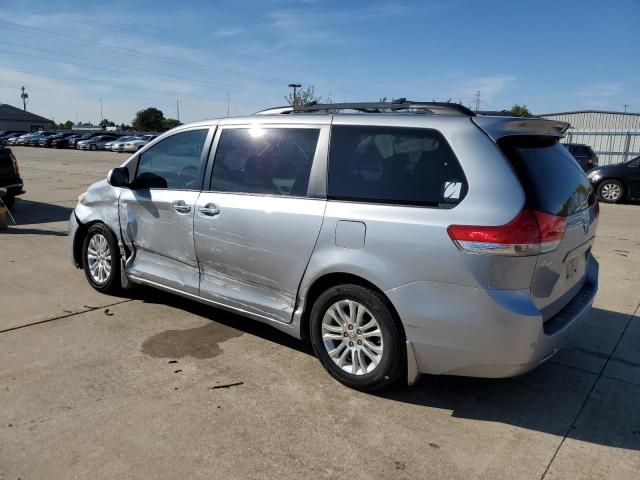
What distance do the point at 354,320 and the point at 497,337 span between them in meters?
0.91

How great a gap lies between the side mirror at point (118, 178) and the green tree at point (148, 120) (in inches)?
3859

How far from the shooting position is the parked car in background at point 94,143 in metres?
48.3

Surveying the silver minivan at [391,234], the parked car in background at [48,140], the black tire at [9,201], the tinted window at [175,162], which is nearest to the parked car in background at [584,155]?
the silver minivan at [391,234]

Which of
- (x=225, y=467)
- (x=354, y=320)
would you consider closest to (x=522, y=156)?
(x=354, y=320)

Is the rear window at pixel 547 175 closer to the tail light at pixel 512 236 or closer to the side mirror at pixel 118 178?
the tail light at pixel 512 236

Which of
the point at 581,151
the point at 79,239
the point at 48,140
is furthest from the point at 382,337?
the point at 48,140

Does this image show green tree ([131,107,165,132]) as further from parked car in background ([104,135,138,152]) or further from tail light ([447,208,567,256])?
tail light ([447,208,567,256])

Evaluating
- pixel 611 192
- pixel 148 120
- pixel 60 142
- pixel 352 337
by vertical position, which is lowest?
pixel 352 337

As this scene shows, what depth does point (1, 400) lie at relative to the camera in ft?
10.8

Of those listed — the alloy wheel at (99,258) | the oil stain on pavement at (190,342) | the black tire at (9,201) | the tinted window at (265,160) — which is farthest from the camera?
the black tire at (9,201)

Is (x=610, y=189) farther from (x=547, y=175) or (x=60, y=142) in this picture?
(x=60, y=142)

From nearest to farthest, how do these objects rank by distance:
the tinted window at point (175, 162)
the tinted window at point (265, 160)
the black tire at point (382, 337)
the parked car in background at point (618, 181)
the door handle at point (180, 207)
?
the black tire at point (382, 337)
the tinted window at point (265, 160)
the door handle at point (180, 207)
the tinted window at point (175, 162)
the parked car in background at point (618, 181)

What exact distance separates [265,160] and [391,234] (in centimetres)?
131

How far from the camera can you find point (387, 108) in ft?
12.4
